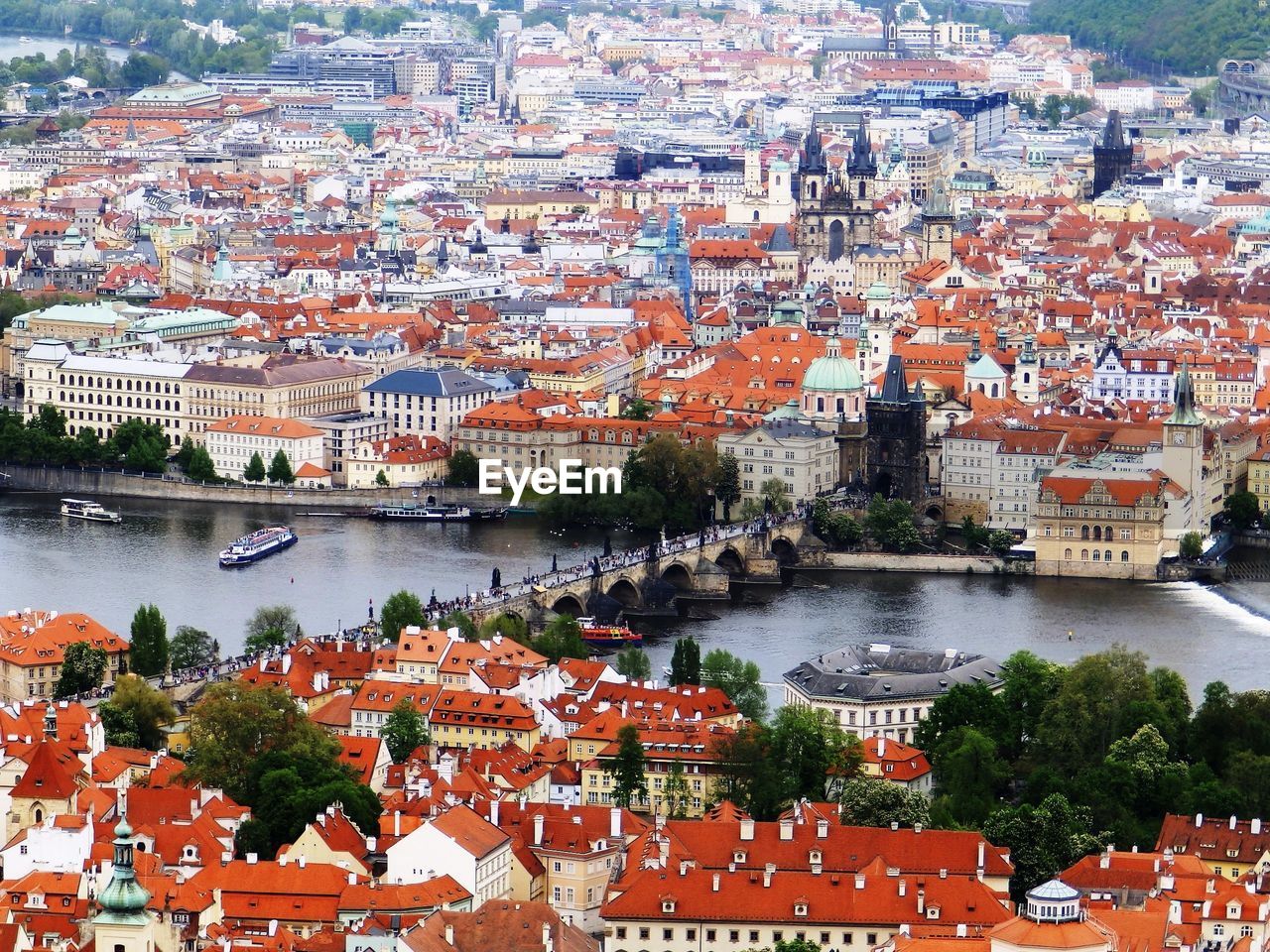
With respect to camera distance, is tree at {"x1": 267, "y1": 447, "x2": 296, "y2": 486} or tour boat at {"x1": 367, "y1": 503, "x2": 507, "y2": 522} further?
tree at {"x1": 267, "y1": 447, "x2": 296, "y2": 486}

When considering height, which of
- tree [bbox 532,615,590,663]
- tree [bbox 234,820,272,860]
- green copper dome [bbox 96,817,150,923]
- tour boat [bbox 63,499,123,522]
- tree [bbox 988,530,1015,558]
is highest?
green copper dome [bbox 96,817,150,923]

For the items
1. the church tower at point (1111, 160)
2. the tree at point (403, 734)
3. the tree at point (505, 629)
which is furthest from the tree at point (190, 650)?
the church tower at point (1111, 160)

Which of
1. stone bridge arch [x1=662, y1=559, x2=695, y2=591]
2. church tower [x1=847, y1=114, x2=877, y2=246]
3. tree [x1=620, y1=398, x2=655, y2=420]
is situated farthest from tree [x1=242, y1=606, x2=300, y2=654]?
church tower [x1=847, y1=114, x2=877, y2=246]

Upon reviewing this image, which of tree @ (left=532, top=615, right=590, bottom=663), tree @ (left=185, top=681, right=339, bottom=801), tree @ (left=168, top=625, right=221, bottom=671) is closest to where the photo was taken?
tree @ (left=185, top=681, right=339, bottom=801)

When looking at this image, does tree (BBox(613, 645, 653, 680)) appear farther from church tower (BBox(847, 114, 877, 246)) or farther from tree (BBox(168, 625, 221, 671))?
church tower (BBox(847, 114, 877, 246))

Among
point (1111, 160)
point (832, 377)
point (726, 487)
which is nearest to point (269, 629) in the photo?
point (726, 487)

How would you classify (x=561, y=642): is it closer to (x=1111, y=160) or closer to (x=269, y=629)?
(x=269, y=629)

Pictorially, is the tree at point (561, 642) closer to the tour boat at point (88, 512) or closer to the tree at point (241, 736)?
the tree at point (241, 736)
